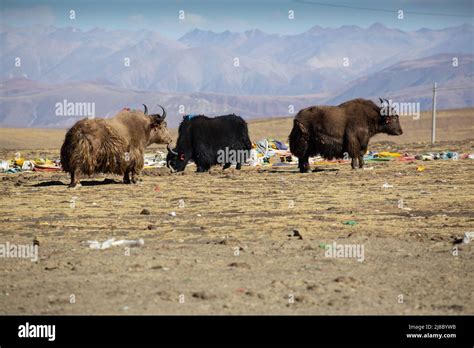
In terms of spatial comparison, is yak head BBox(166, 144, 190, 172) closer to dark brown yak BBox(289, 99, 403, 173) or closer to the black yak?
the black yak

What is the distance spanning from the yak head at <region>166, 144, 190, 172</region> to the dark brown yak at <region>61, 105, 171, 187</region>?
12.0ft

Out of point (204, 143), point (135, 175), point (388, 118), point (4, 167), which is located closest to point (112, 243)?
point (135, 175)

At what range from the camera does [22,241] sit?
1195cm

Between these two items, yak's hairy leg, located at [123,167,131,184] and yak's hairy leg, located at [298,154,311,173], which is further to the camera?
yak's hairy leg, located at [298,154,311,173]

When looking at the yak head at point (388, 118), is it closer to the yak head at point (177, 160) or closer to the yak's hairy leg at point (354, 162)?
the yak's hairy leg at point (354, 162)

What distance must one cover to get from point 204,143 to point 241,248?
12.9 metres

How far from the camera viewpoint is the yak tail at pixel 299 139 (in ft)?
73.3

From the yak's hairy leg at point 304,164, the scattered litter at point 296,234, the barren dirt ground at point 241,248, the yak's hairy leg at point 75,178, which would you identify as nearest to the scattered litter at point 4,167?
the barren dirt ground at point 241,248

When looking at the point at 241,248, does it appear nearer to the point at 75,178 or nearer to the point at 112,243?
the point at 112,243

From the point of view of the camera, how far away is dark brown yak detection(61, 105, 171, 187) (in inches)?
724

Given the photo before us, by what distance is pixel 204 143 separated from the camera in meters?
23.6

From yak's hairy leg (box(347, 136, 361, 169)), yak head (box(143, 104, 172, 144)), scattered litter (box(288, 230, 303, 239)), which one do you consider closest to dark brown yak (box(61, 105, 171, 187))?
yak head (box(143, 104, 172, 144))
